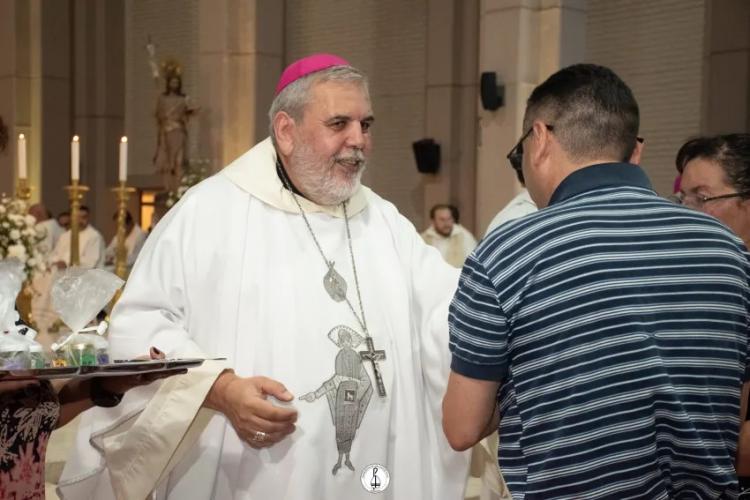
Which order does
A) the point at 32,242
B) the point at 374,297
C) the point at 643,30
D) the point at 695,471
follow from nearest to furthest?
the point at 695,471, the point at 374,297, the point at 32,242, the point at 643,30

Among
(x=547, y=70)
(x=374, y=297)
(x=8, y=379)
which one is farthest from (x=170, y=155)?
(x=8, y=379)

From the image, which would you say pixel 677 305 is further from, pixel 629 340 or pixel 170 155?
pixel 170 155

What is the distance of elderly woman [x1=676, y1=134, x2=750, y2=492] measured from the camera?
2971mm

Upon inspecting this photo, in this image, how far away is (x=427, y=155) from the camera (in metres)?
15.3

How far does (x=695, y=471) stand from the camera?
2.22 m

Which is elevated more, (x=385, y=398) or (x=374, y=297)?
(x=374, y=297)

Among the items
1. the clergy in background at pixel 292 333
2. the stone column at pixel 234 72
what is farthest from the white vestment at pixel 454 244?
the clergy in background at pixel 292 333

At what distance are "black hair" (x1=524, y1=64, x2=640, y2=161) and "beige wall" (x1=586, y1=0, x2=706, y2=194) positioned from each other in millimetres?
11467

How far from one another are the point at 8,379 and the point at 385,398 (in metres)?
1.49

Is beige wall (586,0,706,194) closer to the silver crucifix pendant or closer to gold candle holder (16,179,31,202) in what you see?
gold candle holder (16,179,31,202)

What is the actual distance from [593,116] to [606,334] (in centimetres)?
48

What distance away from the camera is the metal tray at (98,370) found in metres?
2.05

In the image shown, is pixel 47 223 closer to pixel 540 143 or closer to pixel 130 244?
pixel 130 244

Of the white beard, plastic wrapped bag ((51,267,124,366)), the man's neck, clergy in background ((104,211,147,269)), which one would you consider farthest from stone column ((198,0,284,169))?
plastic wrapped bag ((51,267,124,366))
